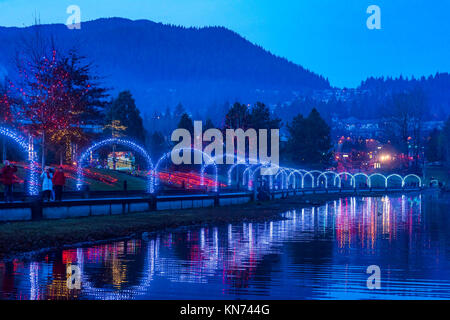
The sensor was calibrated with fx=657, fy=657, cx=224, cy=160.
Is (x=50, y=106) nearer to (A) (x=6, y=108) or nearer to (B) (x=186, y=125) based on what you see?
(A) (x=6, y=108)

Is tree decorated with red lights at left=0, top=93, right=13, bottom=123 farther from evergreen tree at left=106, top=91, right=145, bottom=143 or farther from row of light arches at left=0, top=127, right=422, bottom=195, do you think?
evergreen tree at left=106, top=91, right=145, bottom=143

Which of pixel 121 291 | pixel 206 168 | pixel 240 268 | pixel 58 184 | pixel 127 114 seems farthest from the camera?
pixel 206 168

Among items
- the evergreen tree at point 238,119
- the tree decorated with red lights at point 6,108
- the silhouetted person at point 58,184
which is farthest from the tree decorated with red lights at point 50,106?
the evergreen tree at point 238,119

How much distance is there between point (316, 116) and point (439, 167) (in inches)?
3117

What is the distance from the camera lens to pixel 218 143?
120 m

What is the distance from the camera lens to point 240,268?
1531 cm

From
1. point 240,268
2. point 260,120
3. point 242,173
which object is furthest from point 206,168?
point 240,268

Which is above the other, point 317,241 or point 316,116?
point 316,116

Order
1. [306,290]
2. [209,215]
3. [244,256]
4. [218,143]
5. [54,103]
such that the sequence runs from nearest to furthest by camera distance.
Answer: [306,290] → [244,256] → [209,215] → [54,103] → [218,143]

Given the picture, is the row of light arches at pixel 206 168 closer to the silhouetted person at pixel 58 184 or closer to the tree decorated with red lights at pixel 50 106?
the tree decorated with red lights at pixel 50 106

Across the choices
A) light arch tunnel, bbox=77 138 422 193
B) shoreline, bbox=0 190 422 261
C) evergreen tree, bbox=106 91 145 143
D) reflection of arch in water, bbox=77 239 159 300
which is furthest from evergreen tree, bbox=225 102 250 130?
reflection of arch in water, bbox=77 239 159 300

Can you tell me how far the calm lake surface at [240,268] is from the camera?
12047 mm
